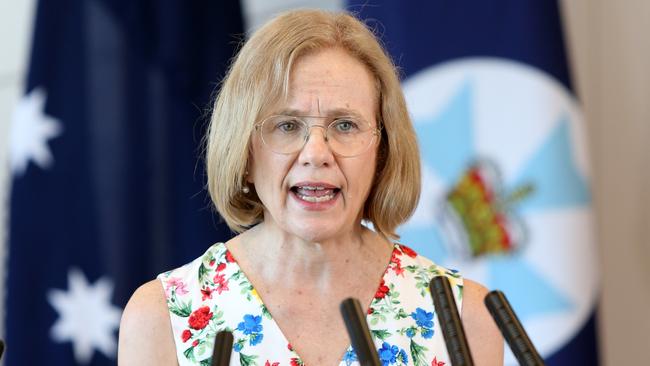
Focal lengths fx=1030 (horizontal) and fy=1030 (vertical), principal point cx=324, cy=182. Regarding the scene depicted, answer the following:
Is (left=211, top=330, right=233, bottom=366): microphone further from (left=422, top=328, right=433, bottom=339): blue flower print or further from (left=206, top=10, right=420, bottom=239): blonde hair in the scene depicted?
(left=422, top=328, right=433, bottom=339): blue flower print

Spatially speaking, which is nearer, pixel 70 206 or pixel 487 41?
pixel 487 41

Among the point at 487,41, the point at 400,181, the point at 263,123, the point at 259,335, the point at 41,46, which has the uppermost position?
the point at 41,46

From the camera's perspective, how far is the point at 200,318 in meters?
Result: 1.72

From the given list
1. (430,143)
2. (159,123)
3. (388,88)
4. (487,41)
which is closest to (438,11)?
(487,41)

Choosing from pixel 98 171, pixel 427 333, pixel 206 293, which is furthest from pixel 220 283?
pixel 98 171

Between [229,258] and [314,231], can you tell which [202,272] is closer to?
[229,258]

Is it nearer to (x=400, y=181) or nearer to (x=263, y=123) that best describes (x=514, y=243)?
(x=400, y=181)

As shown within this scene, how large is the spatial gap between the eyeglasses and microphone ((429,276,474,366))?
60 centimetres

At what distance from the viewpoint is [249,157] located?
66.9 inches

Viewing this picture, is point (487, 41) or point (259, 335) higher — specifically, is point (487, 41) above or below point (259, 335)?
above

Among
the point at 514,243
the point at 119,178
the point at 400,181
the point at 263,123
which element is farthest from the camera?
the point at 119,178

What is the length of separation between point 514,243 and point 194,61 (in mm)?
1045

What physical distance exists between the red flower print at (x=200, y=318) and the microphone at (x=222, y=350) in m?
0.71

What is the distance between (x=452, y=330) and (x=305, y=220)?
1.97ft
